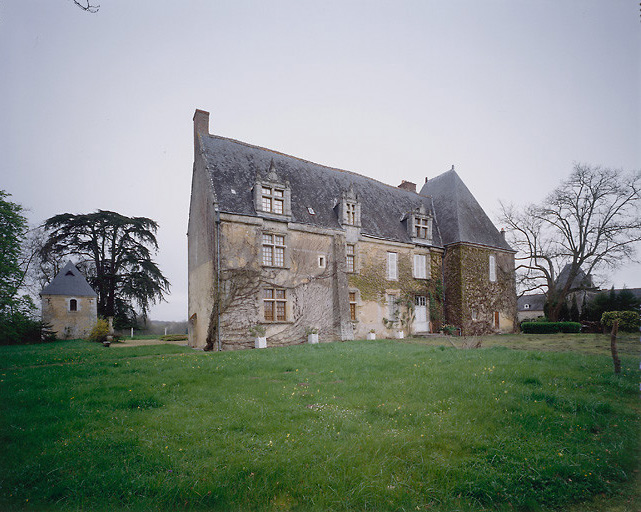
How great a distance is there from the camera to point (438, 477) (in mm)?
3869

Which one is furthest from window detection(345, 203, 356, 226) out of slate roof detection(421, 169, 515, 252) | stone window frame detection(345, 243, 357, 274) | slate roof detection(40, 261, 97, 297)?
slate roof detection(40, 261, 97, 297)

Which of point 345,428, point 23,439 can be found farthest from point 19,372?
point 345,428

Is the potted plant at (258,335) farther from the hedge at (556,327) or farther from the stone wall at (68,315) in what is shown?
the stone wall at (68,315)

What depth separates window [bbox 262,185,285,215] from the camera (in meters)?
17.6

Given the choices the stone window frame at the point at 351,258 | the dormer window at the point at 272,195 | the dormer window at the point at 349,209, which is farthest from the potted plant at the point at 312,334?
the dormer window at the point at 349,209

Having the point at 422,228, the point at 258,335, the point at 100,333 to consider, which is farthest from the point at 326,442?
the point at 100,333

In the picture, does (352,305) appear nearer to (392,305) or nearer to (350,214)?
(392,305)

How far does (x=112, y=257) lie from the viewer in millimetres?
32438

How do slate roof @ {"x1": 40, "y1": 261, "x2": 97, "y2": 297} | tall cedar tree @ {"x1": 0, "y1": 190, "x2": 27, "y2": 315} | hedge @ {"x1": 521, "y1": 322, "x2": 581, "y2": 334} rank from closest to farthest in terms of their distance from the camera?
1. tall cedar tree @ {"x1": 0, "y1": 190, "x2": 27, "y2": 315}
2. hedge @ {"x1": 521, "y1": 322, "x2": 581, "y2": 334}
3. slate roof @ {"x1": 40, "y1": 261, "x2": 97, "y2": 297}

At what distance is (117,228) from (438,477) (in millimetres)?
36115

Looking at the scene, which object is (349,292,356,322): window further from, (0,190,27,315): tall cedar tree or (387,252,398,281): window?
(0,190,27,315): tall cedar tree

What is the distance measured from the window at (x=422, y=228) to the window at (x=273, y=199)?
10.1m

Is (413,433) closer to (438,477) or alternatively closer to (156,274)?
(438,477)

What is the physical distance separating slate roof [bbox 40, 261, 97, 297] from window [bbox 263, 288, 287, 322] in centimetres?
1949
